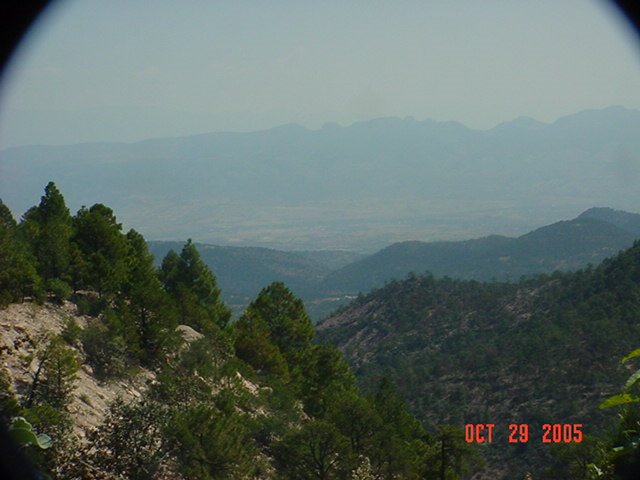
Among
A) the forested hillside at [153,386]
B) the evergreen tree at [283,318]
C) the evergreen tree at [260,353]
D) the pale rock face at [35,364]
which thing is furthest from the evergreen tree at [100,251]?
the evergreen tree at [283,318]

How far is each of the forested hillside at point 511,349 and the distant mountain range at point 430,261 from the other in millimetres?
49864

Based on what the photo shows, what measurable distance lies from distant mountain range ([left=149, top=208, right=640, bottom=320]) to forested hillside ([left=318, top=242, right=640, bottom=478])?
49.9 m

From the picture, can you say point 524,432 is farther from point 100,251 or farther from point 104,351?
point 104,351

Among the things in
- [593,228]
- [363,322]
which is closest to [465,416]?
[363,322]

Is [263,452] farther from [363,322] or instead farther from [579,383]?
[363,322]

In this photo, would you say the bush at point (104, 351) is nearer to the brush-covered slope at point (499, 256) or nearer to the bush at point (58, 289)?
the bush at point (58, 289)

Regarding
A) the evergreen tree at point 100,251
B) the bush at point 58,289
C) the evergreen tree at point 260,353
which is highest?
the evergreen tree at point 100,251

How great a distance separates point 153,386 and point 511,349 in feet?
85.6

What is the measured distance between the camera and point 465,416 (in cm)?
3014

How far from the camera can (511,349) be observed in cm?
3506

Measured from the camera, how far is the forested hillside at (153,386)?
8.42m

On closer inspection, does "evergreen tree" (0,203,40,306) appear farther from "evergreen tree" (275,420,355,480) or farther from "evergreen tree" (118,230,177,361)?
"evergreen tree" (275,420,355,480)

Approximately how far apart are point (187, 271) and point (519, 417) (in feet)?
51.9

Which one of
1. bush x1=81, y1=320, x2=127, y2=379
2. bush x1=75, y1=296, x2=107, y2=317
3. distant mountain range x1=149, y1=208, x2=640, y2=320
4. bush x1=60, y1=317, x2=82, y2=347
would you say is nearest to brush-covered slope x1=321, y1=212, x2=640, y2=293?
distant mountain range x1=149, y1=208, x2=640, y2=320
